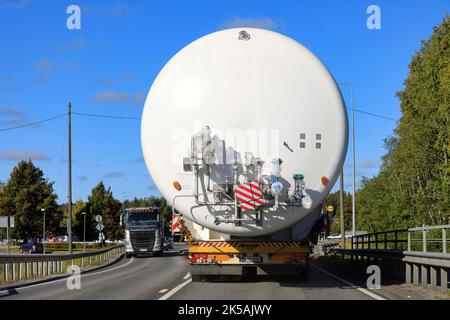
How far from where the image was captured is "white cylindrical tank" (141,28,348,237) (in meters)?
11.8

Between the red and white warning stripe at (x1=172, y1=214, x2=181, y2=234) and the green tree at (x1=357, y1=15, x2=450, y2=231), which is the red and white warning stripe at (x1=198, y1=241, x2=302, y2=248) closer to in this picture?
the red and white warning stripe at (x1=172, y1=214, x2=181, y2=234)

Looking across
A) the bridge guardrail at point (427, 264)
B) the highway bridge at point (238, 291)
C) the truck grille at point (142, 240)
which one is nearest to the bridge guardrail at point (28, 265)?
the highway bridge at point (238, 291)

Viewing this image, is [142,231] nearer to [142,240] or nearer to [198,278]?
[142,240]

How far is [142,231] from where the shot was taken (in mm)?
36688

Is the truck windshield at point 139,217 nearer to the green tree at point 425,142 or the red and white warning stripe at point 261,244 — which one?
the green tree at point 425,142

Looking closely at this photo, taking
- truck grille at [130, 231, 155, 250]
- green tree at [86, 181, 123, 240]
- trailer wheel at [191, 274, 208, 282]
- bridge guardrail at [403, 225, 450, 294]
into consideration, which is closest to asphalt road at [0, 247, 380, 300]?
trailer wheel at [191, 274, 208, 282]

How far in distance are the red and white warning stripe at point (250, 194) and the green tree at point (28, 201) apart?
2411 inches

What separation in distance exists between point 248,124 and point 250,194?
4.36 ft

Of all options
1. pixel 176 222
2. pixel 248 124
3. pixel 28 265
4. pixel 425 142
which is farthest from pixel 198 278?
pixel 425 142
